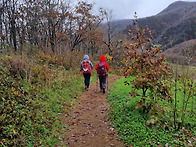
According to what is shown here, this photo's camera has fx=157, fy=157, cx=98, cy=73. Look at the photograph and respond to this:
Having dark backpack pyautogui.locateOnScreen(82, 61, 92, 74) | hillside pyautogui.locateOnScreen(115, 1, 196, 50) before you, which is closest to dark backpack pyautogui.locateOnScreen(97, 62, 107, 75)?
dark backpack pyautogui.locateOnScreen(82, 61, 92, 74)

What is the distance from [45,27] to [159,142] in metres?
20.9

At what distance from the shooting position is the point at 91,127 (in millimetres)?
5488

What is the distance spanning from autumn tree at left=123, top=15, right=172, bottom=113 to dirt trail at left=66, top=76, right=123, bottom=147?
1.35 meters

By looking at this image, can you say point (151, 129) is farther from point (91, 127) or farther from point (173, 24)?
point (173, 24)

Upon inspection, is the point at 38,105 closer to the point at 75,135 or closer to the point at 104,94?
the point at 75,135

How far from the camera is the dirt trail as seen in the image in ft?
15.2

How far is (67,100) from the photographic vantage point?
788 centimetres

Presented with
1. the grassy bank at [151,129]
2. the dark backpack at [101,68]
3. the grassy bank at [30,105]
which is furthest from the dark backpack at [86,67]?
the grassy bank at [151,129]

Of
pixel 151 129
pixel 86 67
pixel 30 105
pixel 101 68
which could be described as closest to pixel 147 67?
pixel 151 129

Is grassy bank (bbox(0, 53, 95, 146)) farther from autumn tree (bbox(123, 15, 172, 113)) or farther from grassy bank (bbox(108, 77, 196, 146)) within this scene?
autumn tree (bbox(123, 15, 172, 113))

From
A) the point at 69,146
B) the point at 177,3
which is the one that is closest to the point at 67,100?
the point at 69,146

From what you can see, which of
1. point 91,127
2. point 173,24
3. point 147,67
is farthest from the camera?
point 173,24

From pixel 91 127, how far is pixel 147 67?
279 cm

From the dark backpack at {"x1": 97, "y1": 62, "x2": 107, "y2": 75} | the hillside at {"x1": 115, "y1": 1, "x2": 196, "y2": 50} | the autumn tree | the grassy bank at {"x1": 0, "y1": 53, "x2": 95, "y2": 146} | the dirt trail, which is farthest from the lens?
the hillside at {"x1": 115, "y1": 1, "x2": 196, "y2": 50}
